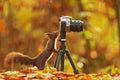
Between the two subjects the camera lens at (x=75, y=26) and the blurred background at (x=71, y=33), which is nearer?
the camera lens at (x=75, y=26)

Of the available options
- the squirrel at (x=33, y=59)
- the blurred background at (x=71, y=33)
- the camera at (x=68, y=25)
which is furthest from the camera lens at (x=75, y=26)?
the blurred background at (x=71, y=33)

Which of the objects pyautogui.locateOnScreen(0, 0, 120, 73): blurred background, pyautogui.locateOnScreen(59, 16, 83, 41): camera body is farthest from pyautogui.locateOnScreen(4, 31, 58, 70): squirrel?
pyautogui.locateOnScreen(0, 0, 120, 73): blurred background

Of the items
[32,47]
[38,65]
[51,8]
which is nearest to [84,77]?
[38,65]

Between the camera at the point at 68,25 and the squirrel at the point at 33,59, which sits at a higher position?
the camera at the point at 68,25

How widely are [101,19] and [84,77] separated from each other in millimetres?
7375

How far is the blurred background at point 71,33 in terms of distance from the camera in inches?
441

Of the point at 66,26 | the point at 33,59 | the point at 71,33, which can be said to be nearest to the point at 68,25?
the point at 66,26

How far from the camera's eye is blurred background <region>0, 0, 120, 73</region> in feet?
36.7

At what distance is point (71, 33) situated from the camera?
11.9 meters

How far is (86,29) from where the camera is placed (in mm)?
11461

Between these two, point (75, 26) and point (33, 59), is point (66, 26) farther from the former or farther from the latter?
point (33, 59)

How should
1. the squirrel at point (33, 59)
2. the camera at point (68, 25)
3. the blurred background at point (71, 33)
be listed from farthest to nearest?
the blurred background at point (71, 33) → the squirrel at point (33, 59) → the camera at point (68, 25)

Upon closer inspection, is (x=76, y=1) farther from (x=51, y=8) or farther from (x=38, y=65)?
(x=38, y=65)

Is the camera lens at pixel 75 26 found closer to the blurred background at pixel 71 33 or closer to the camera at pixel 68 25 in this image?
the camera at pixel 68 25
